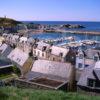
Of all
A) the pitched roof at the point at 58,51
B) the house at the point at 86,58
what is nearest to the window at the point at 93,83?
the house at the point at 86,58

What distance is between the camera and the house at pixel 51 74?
30183 mm

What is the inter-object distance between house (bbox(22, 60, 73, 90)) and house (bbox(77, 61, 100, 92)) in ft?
8.59

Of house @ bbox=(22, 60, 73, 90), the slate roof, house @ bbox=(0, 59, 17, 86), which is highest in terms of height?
house @ bbox=(22, 60, 73, 90)

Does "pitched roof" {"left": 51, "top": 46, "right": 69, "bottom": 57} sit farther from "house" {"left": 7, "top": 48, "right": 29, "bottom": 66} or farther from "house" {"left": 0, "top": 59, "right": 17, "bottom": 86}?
"house" {"left": 0, "top": 59, "right": 17, "bottom": 86}

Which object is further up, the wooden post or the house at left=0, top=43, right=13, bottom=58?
the house at left=0, top=43, right=13, bottom=58

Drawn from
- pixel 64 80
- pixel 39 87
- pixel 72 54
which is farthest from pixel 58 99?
pixel 72 54

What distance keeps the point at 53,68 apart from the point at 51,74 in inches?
37.3

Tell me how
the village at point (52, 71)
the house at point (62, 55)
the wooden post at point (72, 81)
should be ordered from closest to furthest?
1. the village at point (52, 71)
2. the wooden post at point (72, 81)
3. the house at point (62, 55)

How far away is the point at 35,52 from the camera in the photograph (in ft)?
185

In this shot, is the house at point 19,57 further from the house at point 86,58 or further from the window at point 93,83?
the window at point 93,83

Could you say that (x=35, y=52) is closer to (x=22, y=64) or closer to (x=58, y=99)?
(x=22, y=64)

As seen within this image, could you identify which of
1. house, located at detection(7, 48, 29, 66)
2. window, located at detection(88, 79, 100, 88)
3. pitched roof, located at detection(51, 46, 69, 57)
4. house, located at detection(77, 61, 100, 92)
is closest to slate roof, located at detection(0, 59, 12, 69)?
house, located at detection(7, 48, 29, 66)

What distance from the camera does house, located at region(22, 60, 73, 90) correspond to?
1188 inches

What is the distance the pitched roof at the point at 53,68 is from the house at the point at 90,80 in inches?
151
